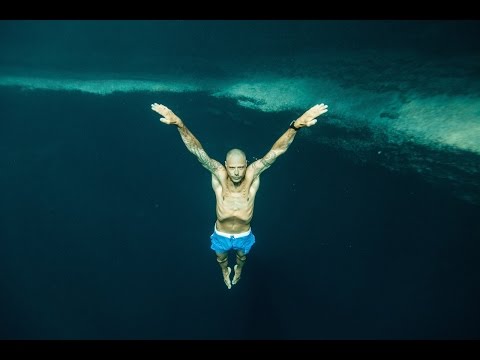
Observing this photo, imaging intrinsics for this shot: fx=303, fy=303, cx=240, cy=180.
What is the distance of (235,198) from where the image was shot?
3535 millimetres

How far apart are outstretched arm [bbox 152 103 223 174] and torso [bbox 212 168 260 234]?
21 centimetres

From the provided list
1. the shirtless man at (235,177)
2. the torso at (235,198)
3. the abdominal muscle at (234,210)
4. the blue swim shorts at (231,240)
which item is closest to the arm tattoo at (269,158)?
the shirtless man at (235,177)

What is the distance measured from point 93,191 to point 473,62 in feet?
33.6

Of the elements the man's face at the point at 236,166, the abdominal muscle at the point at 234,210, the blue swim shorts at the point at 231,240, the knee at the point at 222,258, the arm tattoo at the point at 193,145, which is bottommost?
the knee at the point at 222,258

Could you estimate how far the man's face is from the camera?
123 inches

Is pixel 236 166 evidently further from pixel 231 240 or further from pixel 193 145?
pixel 231 240

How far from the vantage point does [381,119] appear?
24.1ft

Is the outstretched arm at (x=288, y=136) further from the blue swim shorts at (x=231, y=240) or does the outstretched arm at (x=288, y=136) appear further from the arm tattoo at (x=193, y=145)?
the blue swim shorts at (x=231, y=240)

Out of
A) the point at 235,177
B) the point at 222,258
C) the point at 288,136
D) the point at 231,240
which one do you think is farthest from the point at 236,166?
the point at 222,258

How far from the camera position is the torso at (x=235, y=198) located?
3488 mm

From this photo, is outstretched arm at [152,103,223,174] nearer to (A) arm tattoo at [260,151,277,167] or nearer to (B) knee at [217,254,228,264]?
(A) arm tattoo at [260,151,277,167]

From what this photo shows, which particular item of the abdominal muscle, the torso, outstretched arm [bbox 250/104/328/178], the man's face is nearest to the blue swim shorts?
the abdominal muscle

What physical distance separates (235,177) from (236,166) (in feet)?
0.51

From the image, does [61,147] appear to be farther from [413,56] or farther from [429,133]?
[413,56]
